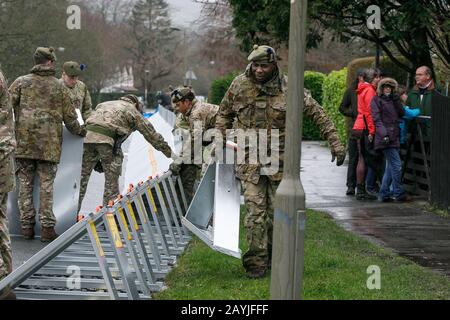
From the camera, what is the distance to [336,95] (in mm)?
27891

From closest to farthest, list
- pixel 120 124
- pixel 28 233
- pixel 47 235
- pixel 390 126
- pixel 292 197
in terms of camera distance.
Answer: pixel 292 197, pixel 47 235, pixel 28 233, pixel 120 124, pixel 390 126

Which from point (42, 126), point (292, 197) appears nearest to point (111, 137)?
point (42, 126)

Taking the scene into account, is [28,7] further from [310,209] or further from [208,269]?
[208,269]

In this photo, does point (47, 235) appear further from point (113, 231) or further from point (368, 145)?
point (368, 145)

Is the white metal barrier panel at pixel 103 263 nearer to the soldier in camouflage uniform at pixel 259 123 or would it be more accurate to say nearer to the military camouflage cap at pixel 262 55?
the soldier in camouflage uniform at pixel 259 123

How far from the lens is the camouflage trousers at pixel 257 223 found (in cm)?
854

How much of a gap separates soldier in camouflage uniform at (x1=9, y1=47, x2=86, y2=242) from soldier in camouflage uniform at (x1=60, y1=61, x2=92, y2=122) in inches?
84.0

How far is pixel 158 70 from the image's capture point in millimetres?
91812

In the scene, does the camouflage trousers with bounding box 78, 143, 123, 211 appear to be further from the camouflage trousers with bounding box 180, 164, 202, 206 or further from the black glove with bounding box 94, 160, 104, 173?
the camouflage trousers with bounding box 180, 164, 202, 206

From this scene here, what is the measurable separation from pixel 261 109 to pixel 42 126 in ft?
10.5

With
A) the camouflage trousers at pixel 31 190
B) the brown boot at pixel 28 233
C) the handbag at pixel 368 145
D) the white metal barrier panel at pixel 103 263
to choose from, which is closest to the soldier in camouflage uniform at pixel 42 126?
the camouflage trousers at pixel 31 190

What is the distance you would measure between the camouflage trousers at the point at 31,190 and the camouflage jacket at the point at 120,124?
1058 millimetres

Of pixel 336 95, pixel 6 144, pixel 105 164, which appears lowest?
pixel 105 164

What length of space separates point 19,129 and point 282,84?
3.53 metres
